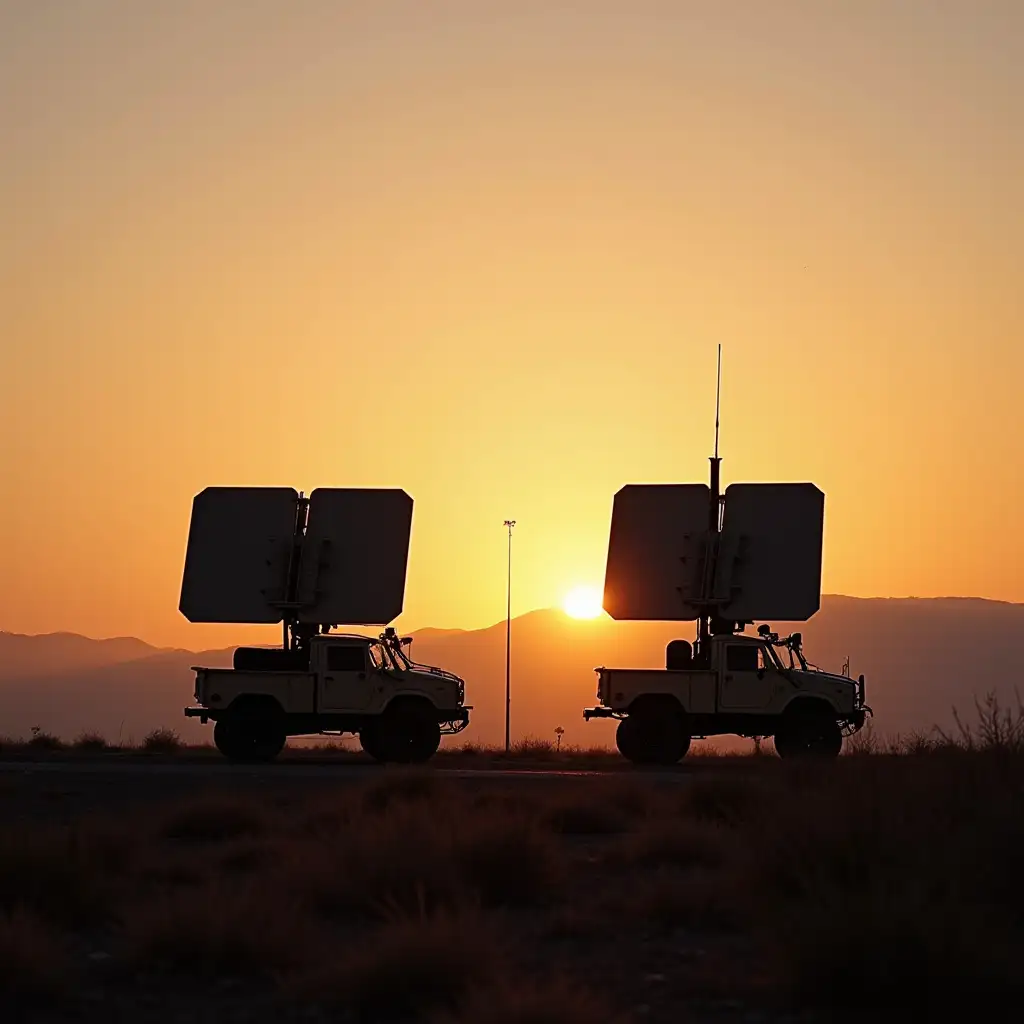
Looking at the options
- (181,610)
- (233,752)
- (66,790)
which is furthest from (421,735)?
(66,790)

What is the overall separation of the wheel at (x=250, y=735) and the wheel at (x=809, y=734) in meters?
8.88

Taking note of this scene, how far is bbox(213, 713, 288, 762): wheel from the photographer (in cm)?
3108

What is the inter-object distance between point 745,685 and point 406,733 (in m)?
6.07

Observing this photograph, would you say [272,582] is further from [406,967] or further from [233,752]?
[406,967]

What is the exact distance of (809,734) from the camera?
101 ft

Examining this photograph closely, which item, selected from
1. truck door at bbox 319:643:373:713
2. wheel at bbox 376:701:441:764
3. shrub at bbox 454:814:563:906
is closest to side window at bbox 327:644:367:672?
truck door at bbox 319:643:373:713

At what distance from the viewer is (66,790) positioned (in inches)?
922

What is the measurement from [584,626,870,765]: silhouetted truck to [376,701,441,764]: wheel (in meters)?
2.82

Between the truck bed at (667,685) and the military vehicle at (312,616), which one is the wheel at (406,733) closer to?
the military vehicle at (312,616)

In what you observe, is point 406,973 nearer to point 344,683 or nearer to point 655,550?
point 344,683

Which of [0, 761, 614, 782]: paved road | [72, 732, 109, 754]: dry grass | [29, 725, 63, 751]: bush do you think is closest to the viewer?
[0, 761, 614, 782]: paved road

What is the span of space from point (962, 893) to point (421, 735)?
20.7 metres

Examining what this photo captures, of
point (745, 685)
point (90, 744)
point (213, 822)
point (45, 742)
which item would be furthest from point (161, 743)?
point (213, 822)

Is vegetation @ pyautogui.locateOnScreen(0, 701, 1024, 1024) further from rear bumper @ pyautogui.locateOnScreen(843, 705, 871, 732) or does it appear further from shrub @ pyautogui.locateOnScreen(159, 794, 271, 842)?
rear bumper @ pyautogui.locateOnScreen(843, 705, 871, 732)
